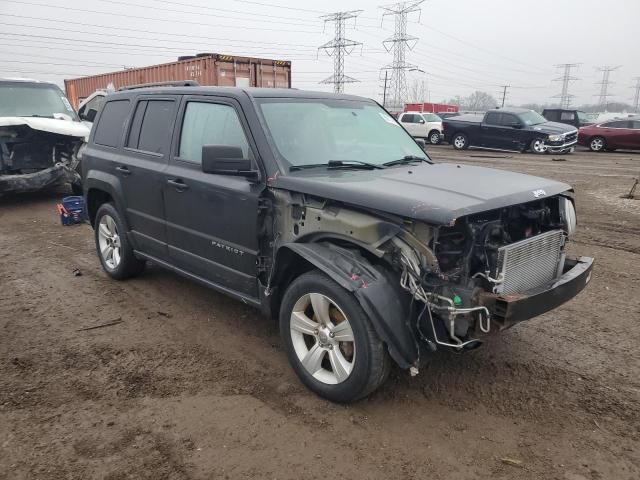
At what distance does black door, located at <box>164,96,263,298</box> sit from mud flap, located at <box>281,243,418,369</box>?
0.80 meters

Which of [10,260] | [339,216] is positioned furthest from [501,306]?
[10,260]

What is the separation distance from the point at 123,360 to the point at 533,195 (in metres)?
3.07

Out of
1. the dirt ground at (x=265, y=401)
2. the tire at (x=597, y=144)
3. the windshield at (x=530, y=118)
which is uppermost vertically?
the windshield at (x=530, y=118)

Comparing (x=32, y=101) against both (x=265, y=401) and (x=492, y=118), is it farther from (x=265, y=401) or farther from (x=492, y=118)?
(x=492, y=118)

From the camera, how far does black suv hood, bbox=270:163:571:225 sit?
110 inches

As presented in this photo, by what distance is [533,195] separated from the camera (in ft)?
10.4

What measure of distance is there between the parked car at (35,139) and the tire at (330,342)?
7.79 metres

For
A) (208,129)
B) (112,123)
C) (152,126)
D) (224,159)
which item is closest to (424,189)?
(224,159)

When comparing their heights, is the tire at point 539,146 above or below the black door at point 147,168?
below

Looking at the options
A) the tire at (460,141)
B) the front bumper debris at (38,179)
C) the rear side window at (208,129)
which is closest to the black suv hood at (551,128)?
the tire at (460,141)

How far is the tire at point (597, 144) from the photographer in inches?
830

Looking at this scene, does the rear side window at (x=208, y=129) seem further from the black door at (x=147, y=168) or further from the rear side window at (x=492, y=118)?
the rear side window at (x=492, y=118)

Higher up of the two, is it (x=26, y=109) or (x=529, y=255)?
(x=26, y=109)

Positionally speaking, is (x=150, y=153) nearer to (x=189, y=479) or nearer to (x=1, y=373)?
(x=1, y=373)
